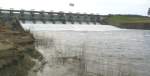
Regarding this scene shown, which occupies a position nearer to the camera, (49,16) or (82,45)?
(82,45)

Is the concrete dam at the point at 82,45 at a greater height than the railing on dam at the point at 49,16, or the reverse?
the railing on dam at the point at 49,16

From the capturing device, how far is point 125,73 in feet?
49.4

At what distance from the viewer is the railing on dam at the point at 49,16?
69.6m

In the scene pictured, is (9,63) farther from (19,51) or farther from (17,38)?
(17,38)

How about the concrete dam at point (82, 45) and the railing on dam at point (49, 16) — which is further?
the railing on dam at point (49, 16)

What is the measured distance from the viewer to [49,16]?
79188mm

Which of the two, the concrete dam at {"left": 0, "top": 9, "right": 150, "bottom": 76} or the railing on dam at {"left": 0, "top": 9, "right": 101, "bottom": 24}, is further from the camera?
the railing on dam at {"left": 0, "top": 9, "right": 101, "bottom": 24}

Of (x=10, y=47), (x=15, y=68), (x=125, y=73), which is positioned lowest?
(x=125, y=73)

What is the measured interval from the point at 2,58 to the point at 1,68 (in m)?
0.32

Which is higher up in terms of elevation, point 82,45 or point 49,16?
point 49,16

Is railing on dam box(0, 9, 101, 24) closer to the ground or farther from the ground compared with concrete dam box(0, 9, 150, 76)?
farther from the ground

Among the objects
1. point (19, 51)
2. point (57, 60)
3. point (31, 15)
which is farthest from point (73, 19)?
point (19, 51)

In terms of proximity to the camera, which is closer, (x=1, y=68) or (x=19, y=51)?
(x=1, y=68)

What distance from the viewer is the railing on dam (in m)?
69.6
